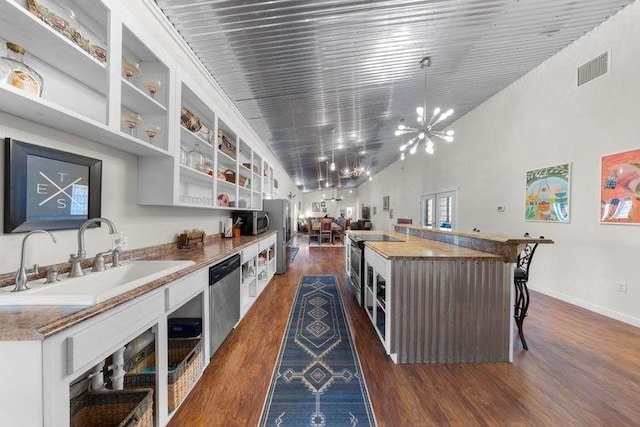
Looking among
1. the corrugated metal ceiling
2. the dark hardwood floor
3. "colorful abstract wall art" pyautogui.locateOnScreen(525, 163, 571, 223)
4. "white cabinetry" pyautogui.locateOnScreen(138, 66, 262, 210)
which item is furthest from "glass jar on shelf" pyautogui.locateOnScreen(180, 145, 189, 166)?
"colorful abstract wall art" pyautogui.locateOnScreen(525, 163, 571, 223)

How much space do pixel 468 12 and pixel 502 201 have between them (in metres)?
3.22

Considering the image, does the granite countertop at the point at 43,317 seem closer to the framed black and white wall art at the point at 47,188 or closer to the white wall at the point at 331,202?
the framed black and white wall art at the point at 47,188

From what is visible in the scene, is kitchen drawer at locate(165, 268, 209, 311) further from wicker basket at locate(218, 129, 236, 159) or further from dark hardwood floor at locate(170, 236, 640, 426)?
wicker basket at locate(218, 129, 236, 159)

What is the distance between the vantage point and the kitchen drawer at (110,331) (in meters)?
0.84

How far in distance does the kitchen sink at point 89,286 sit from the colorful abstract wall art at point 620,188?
4.39 meters

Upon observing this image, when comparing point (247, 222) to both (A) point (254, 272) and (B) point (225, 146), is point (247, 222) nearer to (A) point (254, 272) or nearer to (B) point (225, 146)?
(A) point (254, 272)

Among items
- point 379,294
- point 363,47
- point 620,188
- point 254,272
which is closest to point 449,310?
point 379,294

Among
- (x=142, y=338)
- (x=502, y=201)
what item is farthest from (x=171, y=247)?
(x=502, y=201)

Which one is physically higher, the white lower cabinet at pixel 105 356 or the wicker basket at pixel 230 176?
the wicker basket at pixel 230 176

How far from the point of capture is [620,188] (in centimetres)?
268

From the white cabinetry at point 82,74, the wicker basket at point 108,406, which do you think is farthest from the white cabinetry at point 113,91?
the wicker basket at point 108,406

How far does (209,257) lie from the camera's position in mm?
1965

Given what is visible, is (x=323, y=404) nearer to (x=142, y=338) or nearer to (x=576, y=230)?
(x=142, y=338)

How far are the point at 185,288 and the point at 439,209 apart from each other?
245 inches
